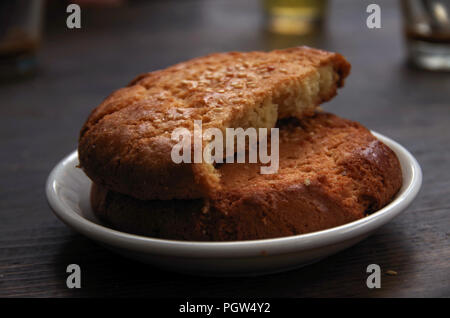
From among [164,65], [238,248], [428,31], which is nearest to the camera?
[238,248]

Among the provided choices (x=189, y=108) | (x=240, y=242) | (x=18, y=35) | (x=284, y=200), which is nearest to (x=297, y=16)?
(x=18, y=35)

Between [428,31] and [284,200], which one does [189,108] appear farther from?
[428,31]

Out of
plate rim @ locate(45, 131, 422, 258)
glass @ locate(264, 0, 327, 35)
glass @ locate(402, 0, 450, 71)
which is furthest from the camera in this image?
glass @ locate(264, 0, 327, 35)

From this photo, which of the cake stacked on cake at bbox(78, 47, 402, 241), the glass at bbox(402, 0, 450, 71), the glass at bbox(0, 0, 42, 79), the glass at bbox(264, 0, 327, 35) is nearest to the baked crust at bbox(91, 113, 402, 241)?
the cake stacked on cake at bbox(78, 47, 402, 241)

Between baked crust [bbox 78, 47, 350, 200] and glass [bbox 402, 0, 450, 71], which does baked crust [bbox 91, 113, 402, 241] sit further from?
glass [bbox 402, 0, 450, 71]

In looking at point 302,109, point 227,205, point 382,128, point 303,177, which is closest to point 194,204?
point 227,205

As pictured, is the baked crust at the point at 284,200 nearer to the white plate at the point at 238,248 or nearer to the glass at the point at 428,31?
the white plate at the point at 238,248
